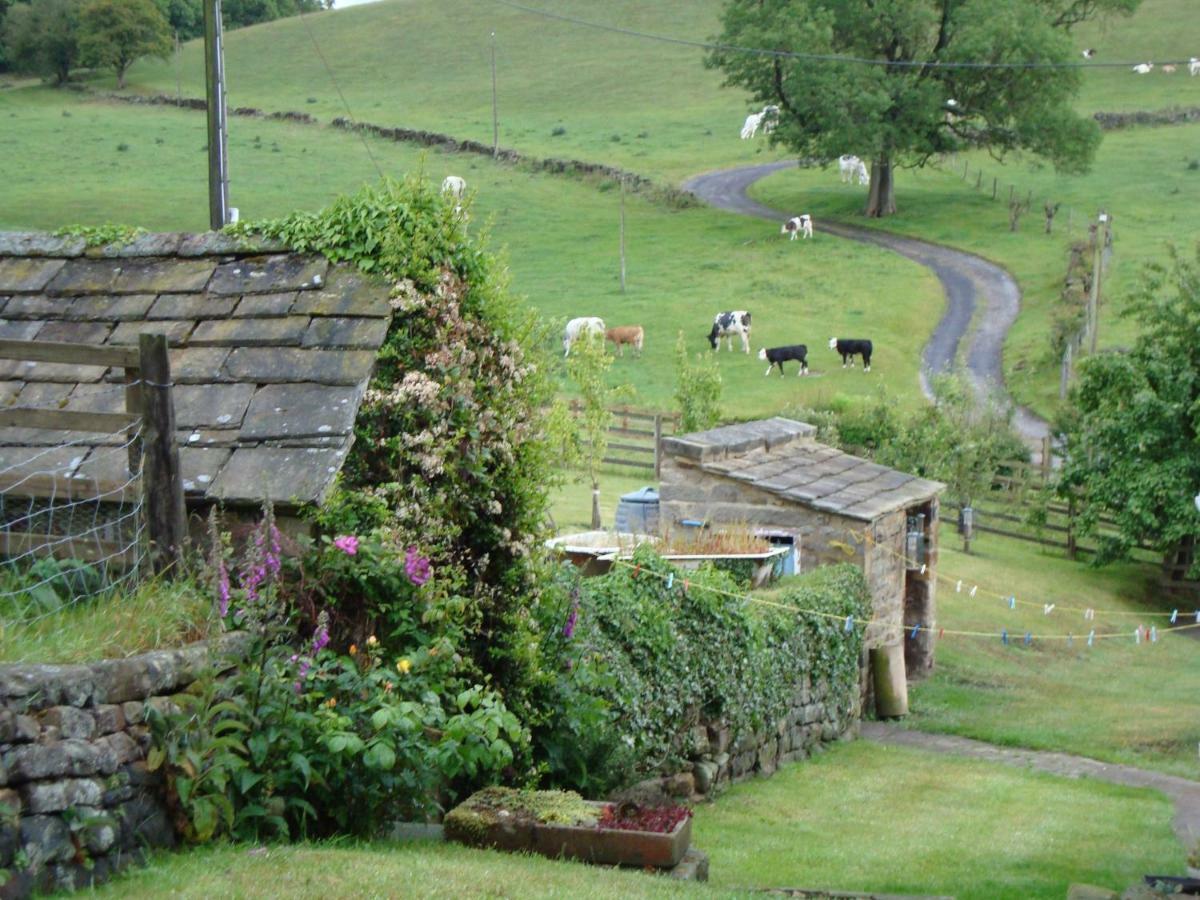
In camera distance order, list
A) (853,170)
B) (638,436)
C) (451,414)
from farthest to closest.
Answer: (853,170) < (638,436) < (451,414)

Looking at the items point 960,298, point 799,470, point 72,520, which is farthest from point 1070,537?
point 72,520

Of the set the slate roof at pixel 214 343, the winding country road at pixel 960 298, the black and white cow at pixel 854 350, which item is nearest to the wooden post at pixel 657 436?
the winding country road at pixel 960 298

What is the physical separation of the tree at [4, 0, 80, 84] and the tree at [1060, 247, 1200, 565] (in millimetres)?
54301

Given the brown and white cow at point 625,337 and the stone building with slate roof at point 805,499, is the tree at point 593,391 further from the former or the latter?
the brown and white cow at point 625,337

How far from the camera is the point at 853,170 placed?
65688 mm

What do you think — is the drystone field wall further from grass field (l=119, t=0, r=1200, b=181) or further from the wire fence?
grass field (l=119, t=0, r=1200, b=181)

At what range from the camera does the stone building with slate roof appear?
1697 centimetres

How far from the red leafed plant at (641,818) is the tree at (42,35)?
68.0 meters

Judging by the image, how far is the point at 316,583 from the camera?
22.1ft

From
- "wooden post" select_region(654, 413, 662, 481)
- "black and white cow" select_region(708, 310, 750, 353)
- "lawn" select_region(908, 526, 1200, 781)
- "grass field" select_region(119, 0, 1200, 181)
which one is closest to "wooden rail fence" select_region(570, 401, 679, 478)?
"wooden post" select_region(654, 413, 662, 481)

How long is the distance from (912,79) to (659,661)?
49698 millimetres

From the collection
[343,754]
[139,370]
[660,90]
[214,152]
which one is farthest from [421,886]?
[660,90]

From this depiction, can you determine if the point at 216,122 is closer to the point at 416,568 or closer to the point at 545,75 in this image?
the point at 416,568

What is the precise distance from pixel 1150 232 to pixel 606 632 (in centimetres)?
4864
